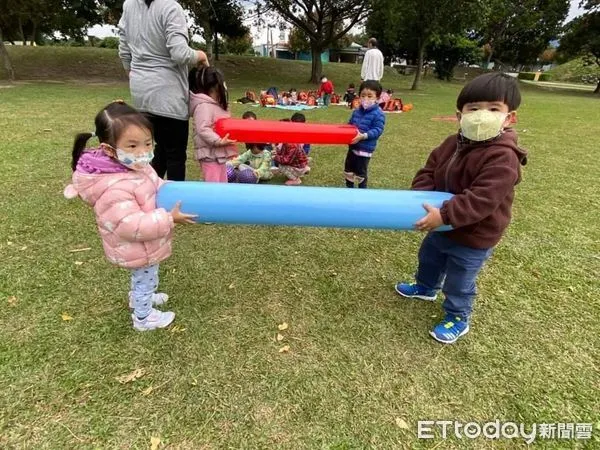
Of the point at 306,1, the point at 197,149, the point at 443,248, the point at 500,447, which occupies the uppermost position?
the point at 306,1

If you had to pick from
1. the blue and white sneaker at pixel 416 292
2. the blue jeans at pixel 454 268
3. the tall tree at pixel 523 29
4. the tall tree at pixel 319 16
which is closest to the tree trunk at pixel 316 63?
the tall tree at pixel 319 16

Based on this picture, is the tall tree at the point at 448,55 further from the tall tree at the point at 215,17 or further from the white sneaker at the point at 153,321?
the white sneaker at the point at 153,321

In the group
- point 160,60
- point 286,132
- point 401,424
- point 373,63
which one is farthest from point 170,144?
point 373,63

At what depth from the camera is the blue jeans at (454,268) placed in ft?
7.66

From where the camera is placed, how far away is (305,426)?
195cm

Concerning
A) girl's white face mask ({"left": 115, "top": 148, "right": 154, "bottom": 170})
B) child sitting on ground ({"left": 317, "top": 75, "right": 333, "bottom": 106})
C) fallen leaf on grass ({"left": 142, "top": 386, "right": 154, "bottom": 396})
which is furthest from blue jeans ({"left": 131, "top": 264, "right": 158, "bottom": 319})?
child sitting on ground ({"left": 317, "top": 75, "right": 333, "bottom": 106})

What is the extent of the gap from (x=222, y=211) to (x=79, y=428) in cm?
121

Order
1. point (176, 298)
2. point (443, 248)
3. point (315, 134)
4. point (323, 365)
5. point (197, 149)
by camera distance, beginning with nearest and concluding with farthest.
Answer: point (323, 365) → point (443, 248) → point (176, 298) → point (197, 149) → point (315, 134)

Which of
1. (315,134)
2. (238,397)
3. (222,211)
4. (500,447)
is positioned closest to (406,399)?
(500,447)

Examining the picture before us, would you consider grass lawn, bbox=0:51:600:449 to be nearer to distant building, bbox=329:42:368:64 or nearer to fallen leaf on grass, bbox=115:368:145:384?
fallen leaf on grass, bbox=115:368:145:384

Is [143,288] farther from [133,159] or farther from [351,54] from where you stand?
[351,54]

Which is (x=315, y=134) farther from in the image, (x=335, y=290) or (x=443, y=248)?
(x=443, y=248)

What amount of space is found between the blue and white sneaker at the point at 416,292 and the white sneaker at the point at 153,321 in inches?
63.8

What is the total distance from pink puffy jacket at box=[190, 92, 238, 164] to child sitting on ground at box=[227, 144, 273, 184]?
1119mm
